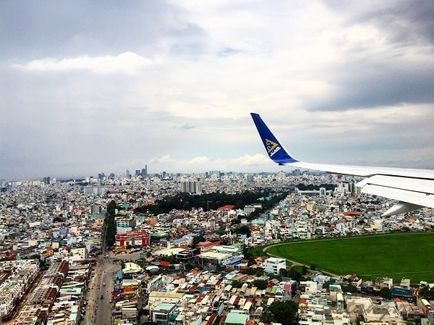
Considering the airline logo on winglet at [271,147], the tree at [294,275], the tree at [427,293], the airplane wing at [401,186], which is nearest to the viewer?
the airplane wing at [401,186]

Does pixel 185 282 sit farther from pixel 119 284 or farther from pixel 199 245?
pixel 199 245

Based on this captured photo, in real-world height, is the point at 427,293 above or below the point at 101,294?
above

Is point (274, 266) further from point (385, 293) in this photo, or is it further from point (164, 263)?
point (164, 263)

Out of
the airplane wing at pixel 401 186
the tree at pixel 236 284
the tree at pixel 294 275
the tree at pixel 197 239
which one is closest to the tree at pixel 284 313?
the tree at pixel 236 284

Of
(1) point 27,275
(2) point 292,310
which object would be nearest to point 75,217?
(1) point 27,275

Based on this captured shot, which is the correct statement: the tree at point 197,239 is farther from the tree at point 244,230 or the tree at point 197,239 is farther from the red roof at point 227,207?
the red roof at point 227,207

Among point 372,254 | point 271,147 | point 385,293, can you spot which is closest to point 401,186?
point 271,147

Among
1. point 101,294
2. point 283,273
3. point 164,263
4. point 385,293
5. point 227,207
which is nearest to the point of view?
point 385,293
